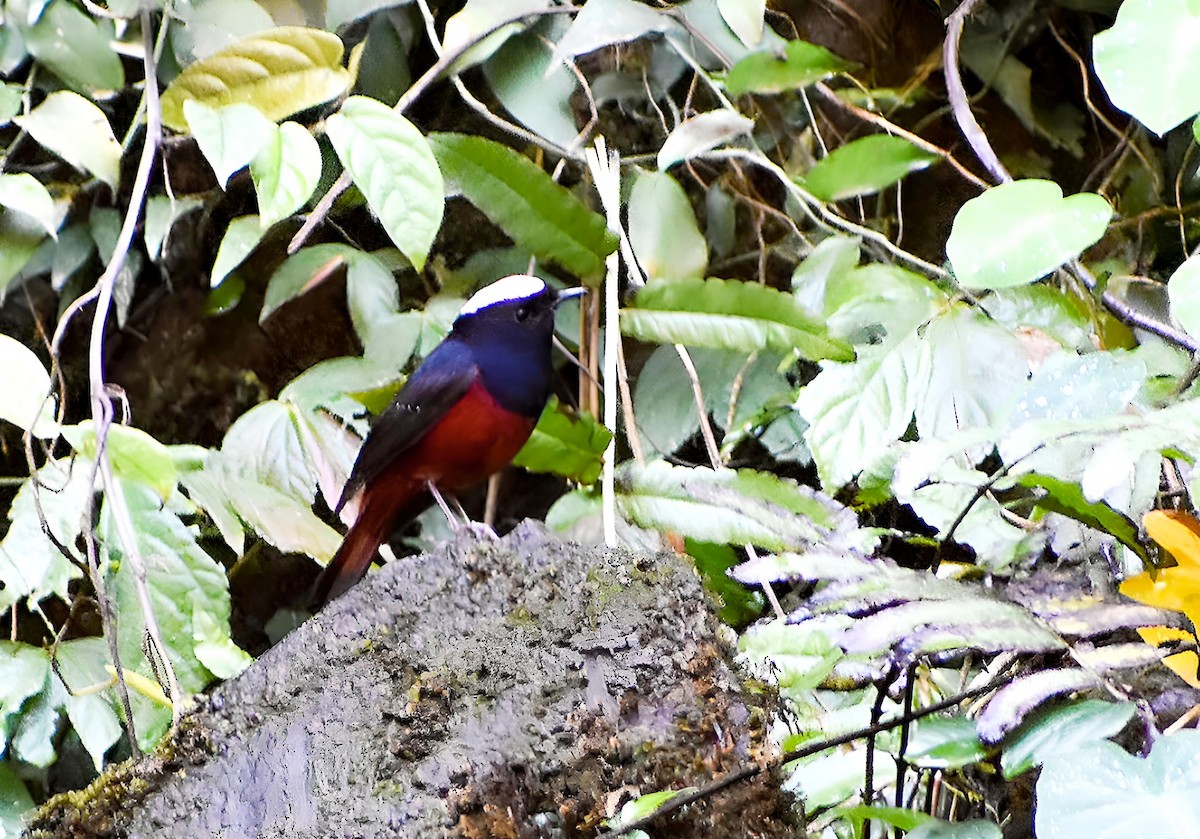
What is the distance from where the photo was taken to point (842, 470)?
131 cm

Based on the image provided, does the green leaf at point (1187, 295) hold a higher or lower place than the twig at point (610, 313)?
Answer: higher

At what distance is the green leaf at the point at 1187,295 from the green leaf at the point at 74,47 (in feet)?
5.97

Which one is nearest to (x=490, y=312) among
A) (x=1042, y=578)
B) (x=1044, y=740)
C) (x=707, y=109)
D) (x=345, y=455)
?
(x=345, y=455)

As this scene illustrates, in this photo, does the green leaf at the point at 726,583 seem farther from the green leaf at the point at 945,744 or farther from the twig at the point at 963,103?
the twig at the point at 963,103

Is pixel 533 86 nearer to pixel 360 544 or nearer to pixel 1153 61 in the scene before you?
pixel 360 544

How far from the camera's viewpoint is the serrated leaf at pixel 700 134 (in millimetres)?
1782

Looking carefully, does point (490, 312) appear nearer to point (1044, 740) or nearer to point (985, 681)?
point (985, 681)

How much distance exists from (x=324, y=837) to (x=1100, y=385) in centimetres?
88

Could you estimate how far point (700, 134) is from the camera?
1812 millimetres

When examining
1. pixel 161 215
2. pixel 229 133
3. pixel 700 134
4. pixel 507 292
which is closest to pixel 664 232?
pixel 700 134

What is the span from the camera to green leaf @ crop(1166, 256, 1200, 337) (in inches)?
41.8

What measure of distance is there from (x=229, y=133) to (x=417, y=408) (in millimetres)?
504

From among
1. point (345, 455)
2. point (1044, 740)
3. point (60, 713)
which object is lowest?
point (60, 713)

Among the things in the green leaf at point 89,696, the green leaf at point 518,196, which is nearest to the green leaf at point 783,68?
the green leaf at point 518,196
